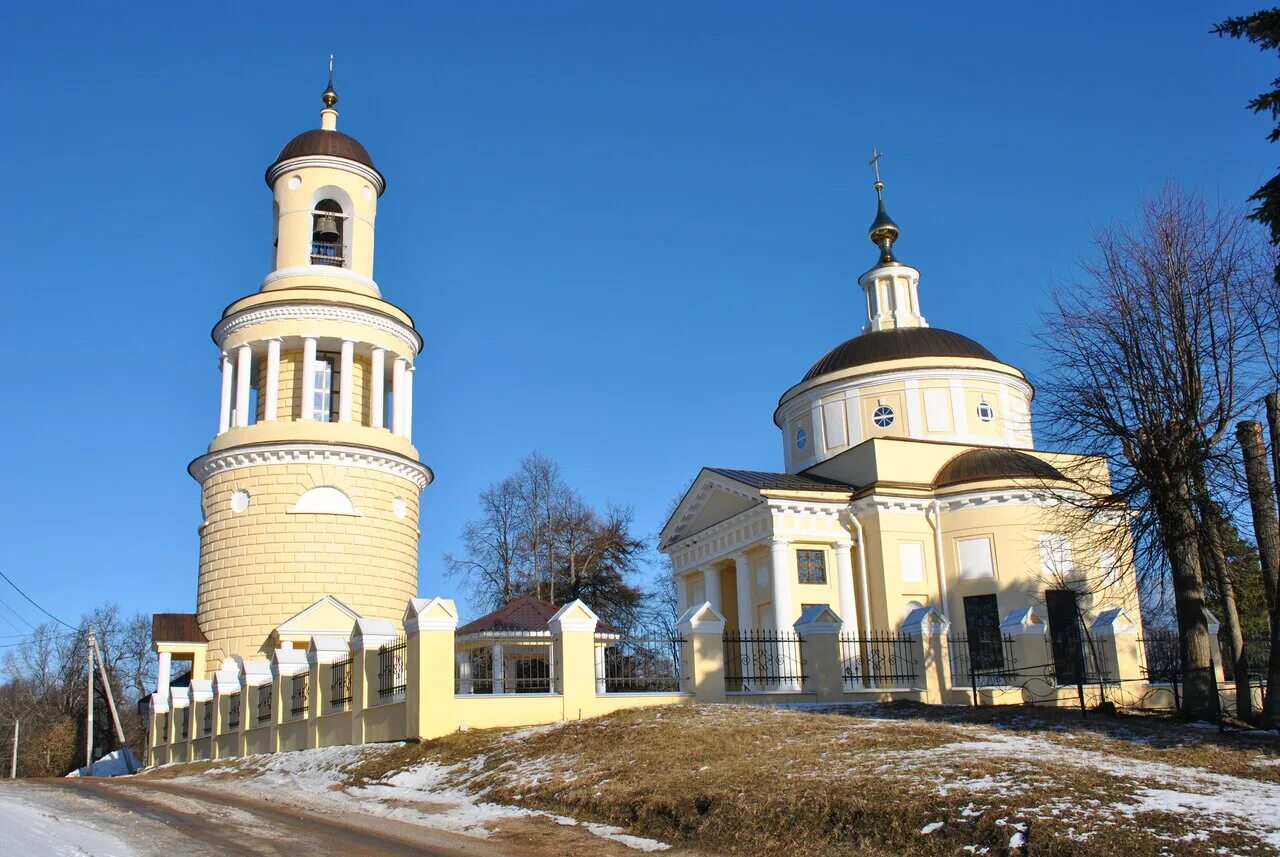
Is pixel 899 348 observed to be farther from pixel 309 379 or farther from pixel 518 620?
pixel 309 379

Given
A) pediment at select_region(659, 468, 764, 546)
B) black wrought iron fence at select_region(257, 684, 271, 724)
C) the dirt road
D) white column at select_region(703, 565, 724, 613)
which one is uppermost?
pediment at select_region(659, 468, 764, 546)

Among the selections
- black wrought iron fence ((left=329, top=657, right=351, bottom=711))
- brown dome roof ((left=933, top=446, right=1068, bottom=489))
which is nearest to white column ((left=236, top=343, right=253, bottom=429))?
black wrought iron fence ((left=329, top=657, right=351, bottom=711))

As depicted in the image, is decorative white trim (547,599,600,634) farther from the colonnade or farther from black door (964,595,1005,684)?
the colonnade

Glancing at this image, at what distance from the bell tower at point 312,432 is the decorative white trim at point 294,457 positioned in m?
0.04

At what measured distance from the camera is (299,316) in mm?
33188

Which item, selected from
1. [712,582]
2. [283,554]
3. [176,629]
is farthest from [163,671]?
[712,582]

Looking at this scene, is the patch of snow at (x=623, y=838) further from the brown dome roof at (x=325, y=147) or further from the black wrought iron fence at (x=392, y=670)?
the brown dome roof at (x=325, y=147)

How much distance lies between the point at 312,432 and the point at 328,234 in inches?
298

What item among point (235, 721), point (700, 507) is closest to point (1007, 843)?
point (235, 721)

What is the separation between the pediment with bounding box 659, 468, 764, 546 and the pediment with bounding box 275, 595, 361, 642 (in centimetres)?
1025

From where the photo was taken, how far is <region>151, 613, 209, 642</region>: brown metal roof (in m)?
31.1

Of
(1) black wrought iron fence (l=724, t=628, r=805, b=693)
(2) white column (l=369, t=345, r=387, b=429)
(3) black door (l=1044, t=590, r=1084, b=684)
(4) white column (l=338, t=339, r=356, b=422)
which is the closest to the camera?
(1) black wrought iron fence (l=724, t=628, r=805, b=693)

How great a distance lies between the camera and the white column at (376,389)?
33656mm

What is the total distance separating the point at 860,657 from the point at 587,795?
1473 cm
